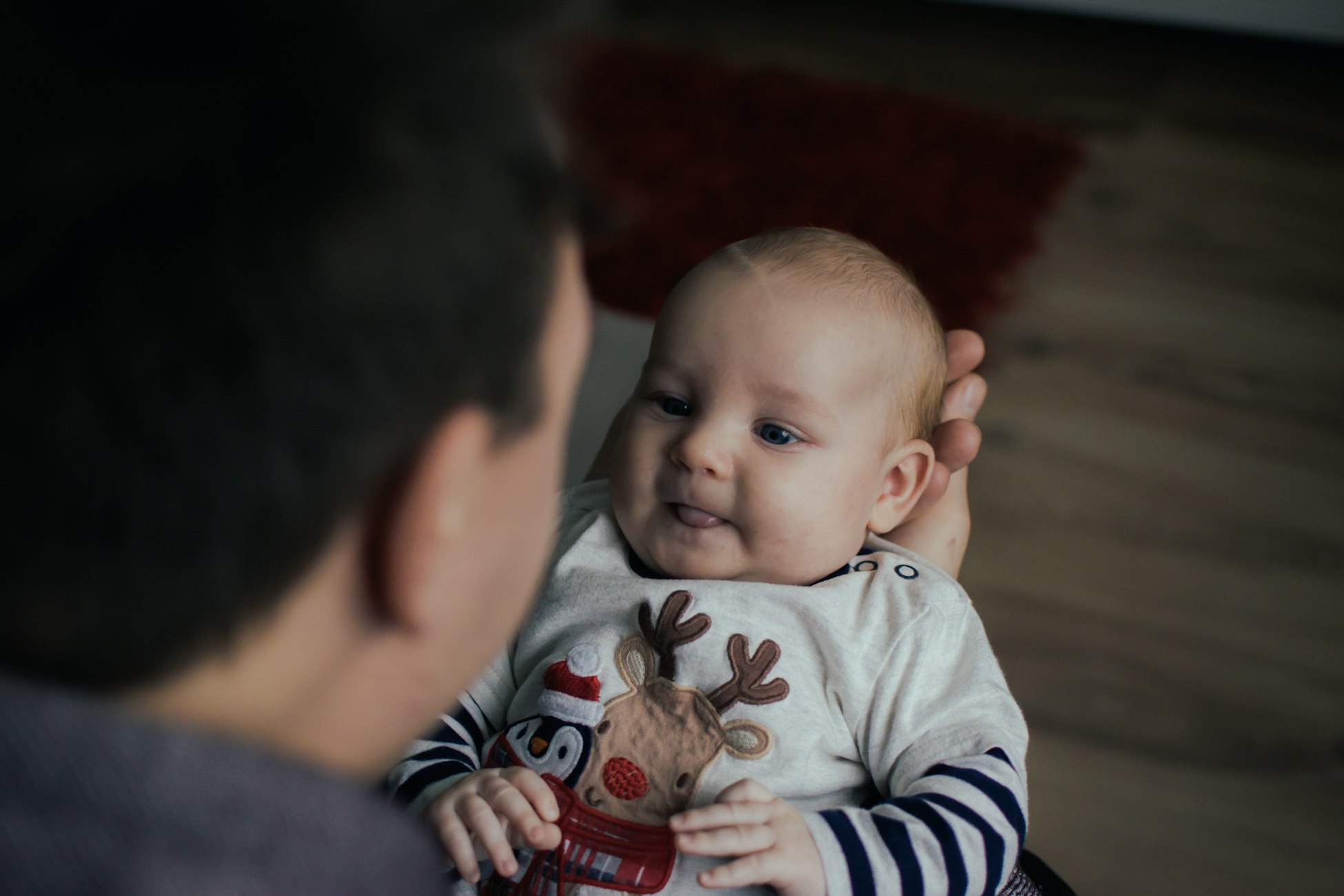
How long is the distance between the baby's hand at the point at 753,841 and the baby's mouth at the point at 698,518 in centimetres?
23

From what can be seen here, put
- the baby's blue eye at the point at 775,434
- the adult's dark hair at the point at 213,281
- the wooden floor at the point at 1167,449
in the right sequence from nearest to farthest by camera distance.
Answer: the adult's dark hair at the point at 213,281, the baby's blue eye at the point at 775,434, the wooden floor at the point at 1167,449

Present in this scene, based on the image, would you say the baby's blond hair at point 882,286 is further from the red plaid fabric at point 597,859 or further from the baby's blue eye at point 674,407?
the red plaid fabric at point 597,859

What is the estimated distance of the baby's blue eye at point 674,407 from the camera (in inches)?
38.4

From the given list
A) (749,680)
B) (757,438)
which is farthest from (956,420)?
(749,680)

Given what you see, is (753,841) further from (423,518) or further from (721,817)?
(423,518)

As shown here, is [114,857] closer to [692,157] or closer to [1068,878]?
[1068,878]

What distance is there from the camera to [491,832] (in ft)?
2.49

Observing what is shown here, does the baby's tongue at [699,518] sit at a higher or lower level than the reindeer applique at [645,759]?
higher

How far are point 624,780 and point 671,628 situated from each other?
12 centimetres

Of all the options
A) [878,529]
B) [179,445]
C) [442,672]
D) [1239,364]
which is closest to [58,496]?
[179,445]

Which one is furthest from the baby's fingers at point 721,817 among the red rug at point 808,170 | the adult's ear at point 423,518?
the red rug at point 808,170

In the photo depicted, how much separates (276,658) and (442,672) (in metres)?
0.11

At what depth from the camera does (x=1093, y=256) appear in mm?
2385

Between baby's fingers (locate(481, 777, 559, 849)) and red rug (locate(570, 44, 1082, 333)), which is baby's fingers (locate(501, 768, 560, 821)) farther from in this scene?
red rug (locate(570, 44, 1082, 333))
